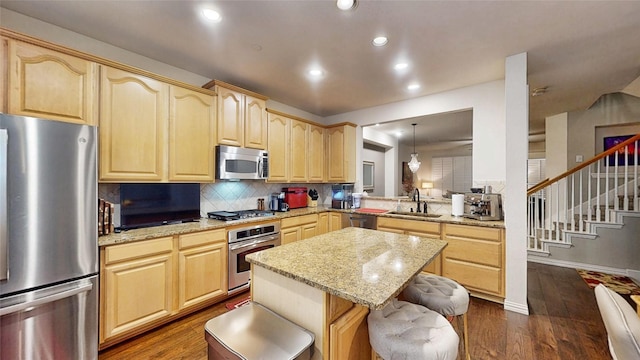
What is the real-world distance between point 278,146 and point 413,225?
2.10m

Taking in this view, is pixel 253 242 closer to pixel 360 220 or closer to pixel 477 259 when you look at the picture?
pixel 360 220

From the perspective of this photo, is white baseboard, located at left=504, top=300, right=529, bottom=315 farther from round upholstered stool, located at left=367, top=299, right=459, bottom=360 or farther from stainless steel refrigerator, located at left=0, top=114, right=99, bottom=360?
stainless steel refrigerator, located at left=0, top=114, right=99, bottom=360

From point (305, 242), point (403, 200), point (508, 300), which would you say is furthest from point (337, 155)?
point (508, 300)

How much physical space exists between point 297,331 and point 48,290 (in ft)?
5.39

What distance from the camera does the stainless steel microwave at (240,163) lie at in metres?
2.77

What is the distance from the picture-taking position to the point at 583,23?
192cm

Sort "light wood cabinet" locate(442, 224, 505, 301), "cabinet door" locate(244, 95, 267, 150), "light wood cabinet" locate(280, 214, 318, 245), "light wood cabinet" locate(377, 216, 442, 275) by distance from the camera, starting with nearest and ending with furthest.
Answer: "light wood cabinet" locate(442, 224, 505, 301) < "light wood cabinet" locate(377, 216, 442, 275) < "cabinet door" locate(244, 95, 267, 150) < "light wood cabinet" locate(280, 214, 318, 245)

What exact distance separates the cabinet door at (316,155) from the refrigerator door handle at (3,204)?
3.07m

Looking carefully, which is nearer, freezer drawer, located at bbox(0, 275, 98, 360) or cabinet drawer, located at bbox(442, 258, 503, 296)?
freezer drawer, located at bbox(0, 275, 98, 360)

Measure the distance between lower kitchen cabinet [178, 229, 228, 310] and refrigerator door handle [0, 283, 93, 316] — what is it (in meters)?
0.66

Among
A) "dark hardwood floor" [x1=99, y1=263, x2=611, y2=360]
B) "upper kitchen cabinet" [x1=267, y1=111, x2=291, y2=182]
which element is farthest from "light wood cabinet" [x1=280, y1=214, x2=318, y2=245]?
"dark hardwood floor" [x1=99, y1=263, x2=611, y2=360]

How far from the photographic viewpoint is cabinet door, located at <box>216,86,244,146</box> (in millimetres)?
2793

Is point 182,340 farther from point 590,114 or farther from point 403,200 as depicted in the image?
point 590,114

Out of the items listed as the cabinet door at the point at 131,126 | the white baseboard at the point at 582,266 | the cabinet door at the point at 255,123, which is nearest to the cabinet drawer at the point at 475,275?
the white baseboard at the point at 582,266
